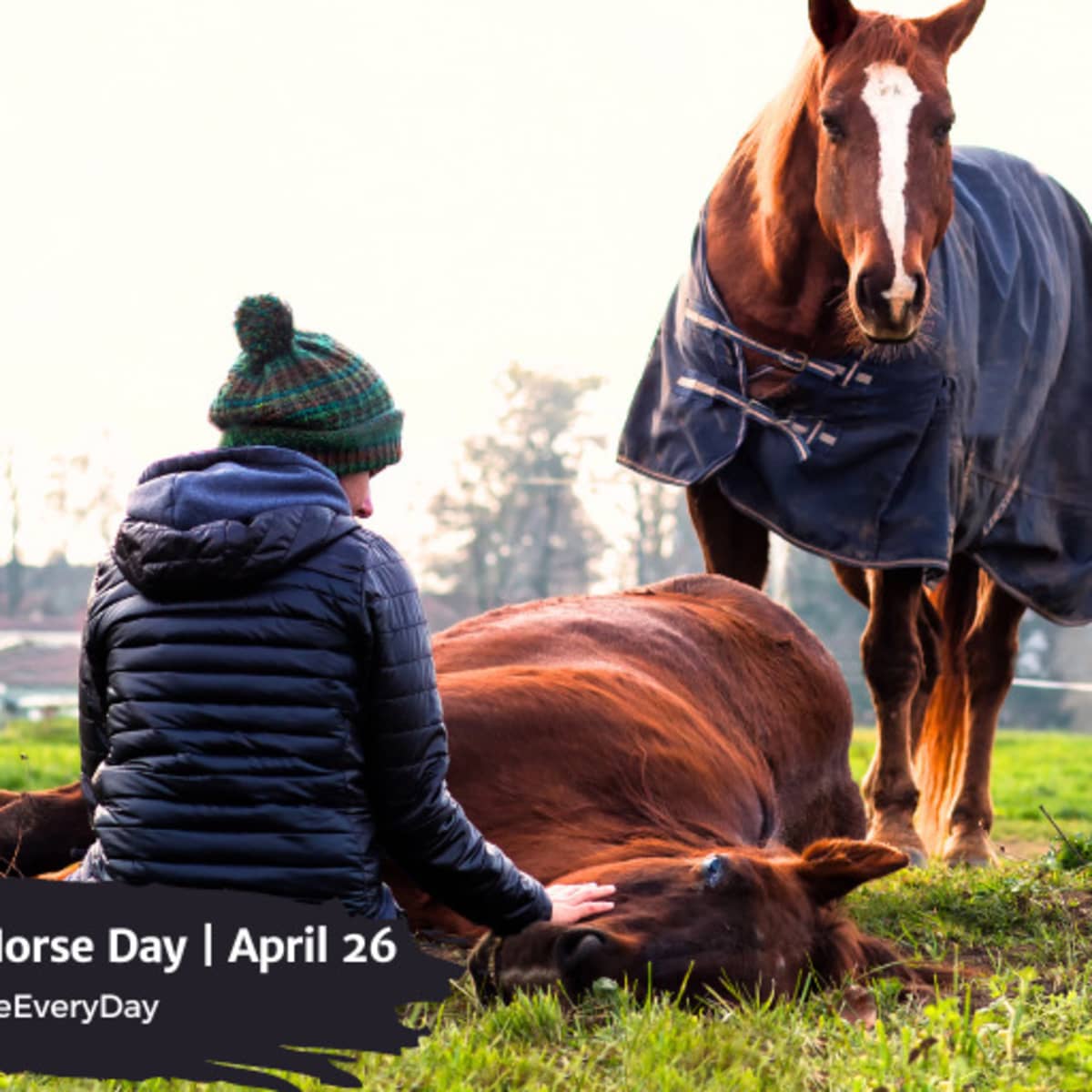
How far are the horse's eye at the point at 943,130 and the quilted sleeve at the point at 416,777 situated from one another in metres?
3.25

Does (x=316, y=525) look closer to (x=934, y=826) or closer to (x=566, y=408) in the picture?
(x=934, y=826)

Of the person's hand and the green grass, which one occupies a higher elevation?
the person's hand

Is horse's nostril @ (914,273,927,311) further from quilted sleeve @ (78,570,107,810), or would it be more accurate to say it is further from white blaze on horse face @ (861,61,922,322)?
quilted sleeve @ (78,570,107,810)

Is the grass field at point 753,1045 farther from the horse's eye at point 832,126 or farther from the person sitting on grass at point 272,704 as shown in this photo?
the horse's eye at point 832,126

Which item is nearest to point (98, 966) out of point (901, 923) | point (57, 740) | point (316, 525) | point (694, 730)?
point (316, 525)

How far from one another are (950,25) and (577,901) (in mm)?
3861

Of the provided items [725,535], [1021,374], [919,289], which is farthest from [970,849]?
[919,289]

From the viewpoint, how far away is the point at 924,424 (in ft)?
19.6

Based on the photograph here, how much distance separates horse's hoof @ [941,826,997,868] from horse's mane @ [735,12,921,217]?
2.66m

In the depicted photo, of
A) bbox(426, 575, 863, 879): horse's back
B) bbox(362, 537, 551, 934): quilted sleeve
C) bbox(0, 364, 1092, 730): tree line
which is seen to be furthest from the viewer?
bbox(0, 364, 1092, 730): tree line

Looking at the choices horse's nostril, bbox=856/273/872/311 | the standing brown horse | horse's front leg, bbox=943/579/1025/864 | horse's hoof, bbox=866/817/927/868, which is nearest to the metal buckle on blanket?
the standing brown horse

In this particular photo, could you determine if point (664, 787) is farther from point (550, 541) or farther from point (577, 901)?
point (550, 541)

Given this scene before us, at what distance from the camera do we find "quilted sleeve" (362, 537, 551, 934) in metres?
2.96

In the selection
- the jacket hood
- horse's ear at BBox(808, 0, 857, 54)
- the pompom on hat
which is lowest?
the jacket hood
